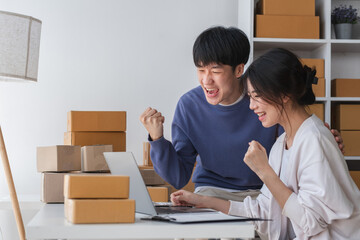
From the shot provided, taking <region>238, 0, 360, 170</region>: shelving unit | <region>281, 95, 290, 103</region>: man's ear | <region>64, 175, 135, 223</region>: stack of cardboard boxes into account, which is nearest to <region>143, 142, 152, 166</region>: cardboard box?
<region>238, 0, 360, 170</region>: shelving unit

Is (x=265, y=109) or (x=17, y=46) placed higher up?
(x=17, y=46)

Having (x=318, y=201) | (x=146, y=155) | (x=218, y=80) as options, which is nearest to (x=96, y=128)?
(x=146, y=155)

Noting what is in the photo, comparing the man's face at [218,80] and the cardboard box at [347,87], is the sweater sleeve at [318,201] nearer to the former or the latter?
the man's face at [218,80]

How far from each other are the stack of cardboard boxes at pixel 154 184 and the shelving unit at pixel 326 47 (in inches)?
34.4

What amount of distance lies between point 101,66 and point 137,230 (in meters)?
2.38

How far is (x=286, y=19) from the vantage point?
124 inches

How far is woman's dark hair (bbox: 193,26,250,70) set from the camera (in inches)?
76.5

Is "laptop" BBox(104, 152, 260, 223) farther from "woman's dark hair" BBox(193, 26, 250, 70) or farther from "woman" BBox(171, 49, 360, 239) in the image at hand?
"woman's dark hair" BBox(193, 26, 250, 70)

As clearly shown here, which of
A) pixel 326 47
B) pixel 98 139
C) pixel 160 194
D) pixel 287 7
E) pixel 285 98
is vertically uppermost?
pixel 287 7

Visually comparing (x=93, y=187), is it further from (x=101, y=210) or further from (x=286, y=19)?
(x=286, y=19)

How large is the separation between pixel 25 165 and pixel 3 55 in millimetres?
A: 1323

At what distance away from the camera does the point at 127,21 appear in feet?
11.1

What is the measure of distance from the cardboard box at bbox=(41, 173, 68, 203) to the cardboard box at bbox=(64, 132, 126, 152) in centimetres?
98

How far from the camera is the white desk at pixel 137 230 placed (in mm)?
1050
